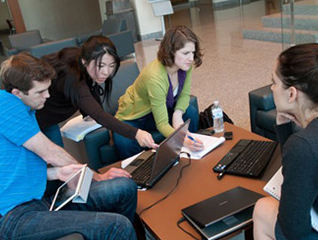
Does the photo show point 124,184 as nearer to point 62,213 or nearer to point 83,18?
point 62,213

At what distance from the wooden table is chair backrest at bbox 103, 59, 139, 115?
124 centimetres

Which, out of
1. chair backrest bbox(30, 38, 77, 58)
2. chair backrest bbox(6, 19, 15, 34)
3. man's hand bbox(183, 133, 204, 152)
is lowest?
man's hand bbox(183, 133, 204, 152)

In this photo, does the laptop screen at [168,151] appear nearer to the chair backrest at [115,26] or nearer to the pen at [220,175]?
the pen at [220,175]

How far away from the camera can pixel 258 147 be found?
190cm

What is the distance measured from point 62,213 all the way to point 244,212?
75 cm

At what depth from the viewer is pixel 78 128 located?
2770mm

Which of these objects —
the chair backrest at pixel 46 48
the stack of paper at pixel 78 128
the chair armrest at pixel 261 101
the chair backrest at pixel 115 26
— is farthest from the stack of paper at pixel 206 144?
the chair backrest at pixel 115 26

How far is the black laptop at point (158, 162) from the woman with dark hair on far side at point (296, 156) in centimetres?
50

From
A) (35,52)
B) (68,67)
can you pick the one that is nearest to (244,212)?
(68,67)

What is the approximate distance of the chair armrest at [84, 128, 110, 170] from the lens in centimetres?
268

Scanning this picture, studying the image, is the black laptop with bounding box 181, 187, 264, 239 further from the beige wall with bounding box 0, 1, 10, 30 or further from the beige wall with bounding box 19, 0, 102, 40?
the beige wall with bounding box 19, 0, 102, 40

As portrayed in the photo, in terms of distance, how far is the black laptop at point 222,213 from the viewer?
1.34m

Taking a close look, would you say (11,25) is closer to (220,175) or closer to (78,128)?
(78,128)

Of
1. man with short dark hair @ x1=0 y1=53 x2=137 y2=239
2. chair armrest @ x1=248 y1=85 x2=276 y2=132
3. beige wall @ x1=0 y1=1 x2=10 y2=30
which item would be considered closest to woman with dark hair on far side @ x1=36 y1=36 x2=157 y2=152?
man with short dark hair @ x1=0 y1=53 x2=137 y2=239
